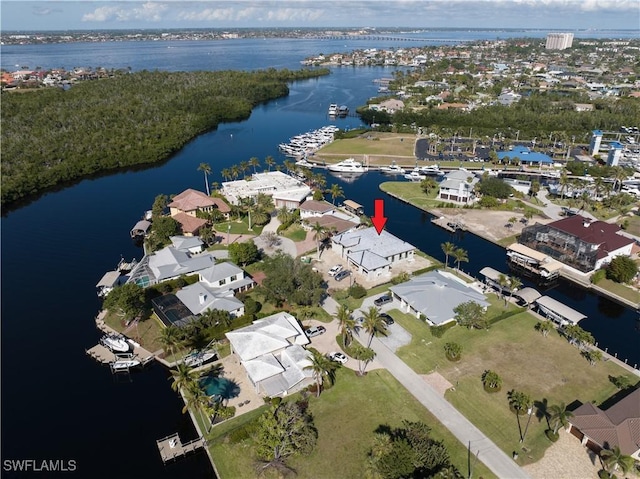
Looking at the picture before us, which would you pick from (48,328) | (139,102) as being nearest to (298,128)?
(139,102)

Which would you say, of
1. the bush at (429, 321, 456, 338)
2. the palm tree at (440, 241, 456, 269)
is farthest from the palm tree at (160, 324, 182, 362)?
the palm tree at (440, 241, 456, 269)

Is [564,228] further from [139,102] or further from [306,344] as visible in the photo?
→ [139,102]

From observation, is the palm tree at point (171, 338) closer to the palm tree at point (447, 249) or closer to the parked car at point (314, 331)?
the parked car at point (314, 331)

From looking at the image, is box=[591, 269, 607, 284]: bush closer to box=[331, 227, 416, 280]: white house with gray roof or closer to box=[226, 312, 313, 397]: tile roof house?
box=[331, 227, 416, 280]: white house with gray roof

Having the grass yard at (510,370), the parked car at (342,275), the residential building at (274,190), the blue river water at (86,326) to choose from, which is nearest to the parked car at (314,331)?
the grass yard at (510,370)

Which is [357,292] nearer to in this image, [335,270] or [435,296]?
[335,270]
